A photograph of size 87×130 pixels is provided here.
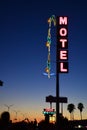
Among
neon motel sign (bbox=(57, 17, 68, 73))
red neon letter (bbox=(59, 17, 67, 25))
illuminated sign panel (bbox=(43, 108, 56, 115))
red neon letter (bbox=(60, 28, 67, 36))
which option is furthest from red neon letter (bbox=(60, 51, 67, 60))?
illuminated sign panel (bbox=(43, 108, 56, 115))

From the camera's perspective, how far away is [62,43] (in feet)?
114

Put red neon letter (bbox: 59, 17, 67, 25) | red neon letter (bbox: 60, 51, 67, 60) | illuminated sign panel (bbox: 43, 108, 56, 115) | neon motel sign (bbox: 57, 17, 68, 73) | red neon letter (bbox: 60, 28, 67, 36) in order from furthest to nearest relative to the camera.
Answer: illuminated sign panel (bbox: 43, 108, 56, 115) → red neon letter (bbox: 59, 17, 67, 25) → red neon letter (bbox: 60, 28, 67, 36) → red neon letter (bbox: 60, 51, 67, 60) → neon motel sign (bbox: 57, 17, 68, 73)

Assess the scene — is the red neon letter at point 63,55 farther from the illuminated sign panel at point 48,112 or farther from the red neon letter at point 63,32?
the illuminated sign panel at point 48,112

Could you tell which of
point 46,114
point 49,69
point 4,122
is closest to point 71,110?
point 46,114

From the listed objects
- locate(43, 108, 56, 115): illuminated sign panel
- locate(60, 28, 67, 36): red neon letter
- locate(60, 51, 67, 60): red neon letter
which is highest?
locate(60, 28, 67, 36): red neon letter

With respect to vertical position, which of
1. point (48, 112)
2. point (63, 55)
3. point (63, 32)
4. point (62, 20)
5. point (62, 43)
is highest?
point (62, 20)

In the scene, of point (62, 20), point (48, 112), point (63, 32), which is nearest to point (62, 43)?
point (63, 32)

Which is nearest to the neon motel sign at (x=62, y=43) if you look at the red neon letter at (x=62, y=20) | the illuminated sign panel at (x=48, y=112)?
the red neon letter at (x=62, y=20)

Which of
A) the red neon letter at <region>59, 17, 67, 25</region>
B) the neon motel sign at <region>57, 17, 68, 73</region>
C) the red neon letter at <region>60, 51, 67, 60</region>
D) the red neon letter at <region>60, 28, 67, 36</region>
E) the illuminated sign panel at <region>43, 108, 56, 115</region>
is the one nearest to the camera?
the neon motel sign at <region>57, 17, 68, 73</region>

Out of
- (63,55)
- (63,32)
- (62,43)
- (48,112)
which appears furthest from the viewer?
(48,112)

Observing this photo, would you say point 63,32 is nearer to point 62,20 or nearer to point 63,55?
point 62,20

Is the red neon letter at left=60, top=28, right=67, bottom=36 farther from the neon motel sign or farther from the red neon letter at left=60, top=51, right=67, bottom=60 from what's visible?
the red neon letter at left=60, top=51, right=67, bottom=60

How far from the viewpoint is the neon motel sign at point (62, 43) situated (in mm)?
34250

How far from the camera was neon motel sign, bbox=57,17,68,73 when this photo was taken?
34.2 meters
